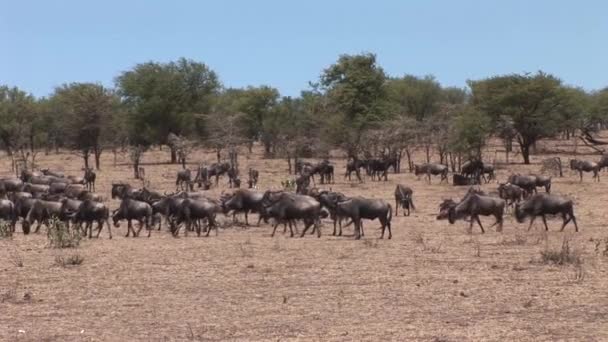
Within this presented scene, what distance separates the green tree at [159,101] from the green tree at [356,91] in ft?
34.5

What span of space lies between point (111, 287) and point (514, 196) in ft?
64.2

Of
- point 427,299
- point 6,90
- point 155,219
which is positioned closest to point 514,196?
point 155,219

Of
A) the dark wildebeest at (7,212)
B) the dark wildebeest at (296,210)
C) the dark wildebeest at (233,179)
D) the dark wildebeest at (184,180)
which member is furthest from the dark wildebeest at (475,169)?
the dark wildebeest at (7,212)

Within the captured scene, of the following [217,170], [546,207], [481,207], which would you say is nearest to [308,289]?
[481,207]

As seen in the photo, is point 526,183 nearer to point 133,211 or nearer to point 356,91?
point 133,211

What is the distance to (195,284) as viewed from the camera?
592 inches

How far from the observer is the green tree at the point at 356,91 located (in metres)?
61.4

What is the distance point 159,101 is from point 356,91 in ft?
49.5

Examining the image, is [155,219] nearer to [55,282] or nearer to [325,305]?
[55,282]

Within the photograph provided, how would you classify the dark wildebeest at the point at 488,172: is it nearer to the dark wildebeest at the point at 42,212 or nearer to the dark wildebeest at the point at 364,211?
the dark wildebeest at the point at 364,211

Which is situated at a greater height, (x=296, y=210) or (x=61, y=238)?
(x=296, y=210)

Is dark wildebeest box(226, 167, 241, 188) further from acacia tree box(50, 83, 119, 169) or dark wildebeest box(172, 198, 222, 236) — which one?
dark wildebeest box(172, 198, 222, 236)

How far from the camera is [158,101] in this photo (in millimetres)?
65562

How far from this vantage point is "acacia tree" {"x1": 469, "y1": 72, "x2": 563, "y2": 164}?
5925 cm
